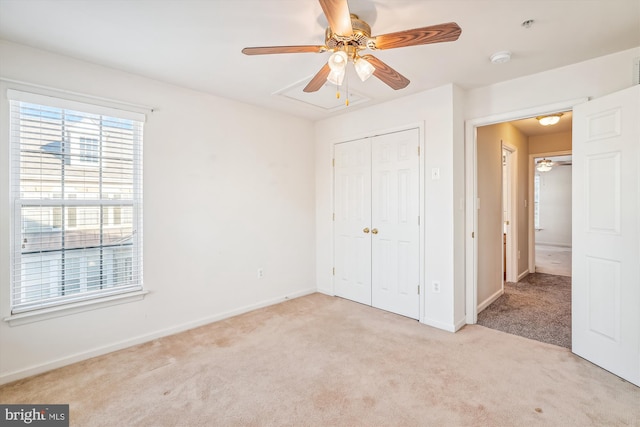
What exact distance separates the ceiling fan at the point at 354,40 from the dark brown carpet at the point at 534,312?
2.68 m

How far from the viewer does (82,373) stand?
7.47 ft

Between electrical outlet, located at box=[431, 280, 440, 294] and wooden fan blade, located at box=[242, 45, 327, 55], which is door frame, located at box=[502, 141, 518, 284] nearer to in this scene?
electrical outlet, located at box=[431, 280, 440, 294]

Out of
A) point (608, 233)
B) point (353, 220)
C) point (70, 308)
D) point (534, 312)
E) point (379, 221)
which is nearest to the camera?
point (608, 233)

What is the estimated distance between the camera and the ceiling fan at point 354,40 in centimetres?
145

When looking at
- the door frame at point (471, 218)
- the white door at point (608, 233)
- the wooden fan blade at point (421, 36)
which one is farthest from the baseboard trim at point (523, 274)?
the wooden fan blade at point (421, 36)

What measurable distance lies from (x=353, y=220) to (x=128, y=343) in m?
2.70

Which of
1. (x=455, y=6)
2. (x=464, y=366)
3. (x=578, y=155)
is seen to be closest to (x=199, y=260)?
(x=464, y=366)

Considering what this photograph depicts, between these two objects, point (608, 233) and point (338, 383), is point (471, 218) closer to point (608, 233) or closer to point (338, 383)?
point (608, 233)

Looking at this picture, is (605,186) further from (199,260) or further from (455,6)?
(199,260)

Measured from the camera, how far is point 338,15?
4.75ft

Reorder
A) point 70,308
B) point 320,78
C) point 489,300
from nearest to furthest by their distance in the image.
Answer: point 320,78 < point 70,308 < point 489,300

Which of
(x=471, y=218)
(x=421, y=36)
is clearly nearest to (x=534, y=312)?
(x=471, y=218)

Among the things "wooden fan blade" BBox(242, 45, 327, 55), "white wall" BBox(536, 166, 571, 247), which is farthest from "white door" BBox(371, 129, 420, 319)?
"white wall" BBox(536, 166, 571, 247)

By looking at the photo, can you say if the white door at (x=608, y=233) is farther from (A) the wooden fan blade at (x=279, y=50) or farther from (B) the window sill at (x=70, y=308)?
(B) the window sill at (x=70, y=308)
